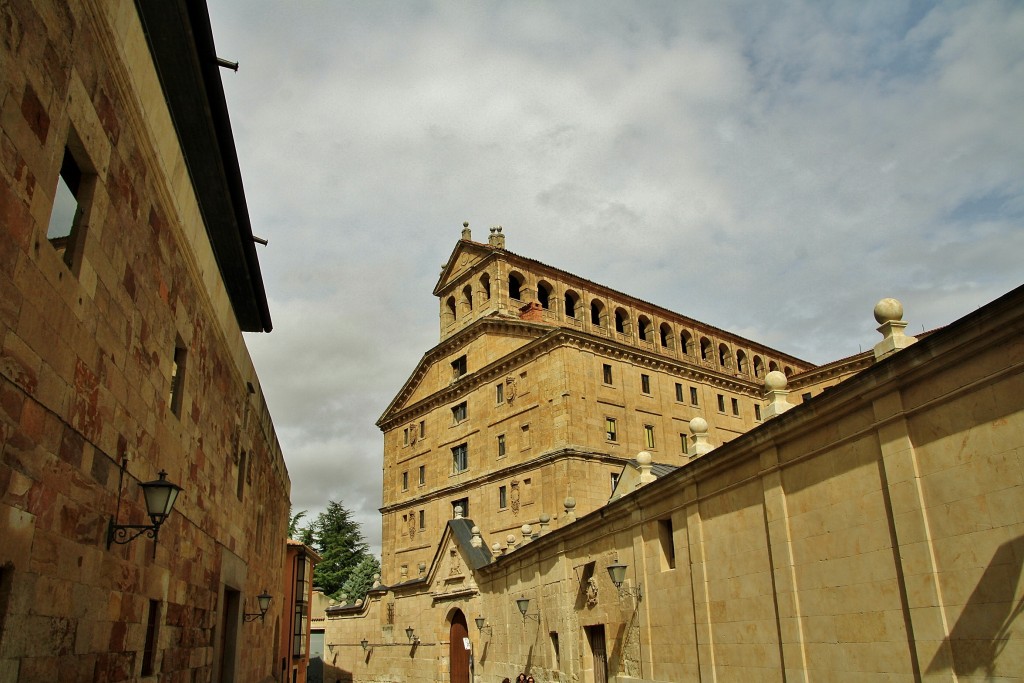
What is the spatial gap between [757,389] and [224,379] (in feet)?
141

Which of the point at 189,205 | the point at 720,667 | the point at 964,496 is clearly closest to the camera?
the point at 964,496

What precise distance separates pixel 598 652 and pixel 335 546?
63327 mm

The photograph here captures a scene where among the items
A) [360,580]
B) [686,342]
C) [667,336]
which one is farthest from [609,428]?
[360,580]

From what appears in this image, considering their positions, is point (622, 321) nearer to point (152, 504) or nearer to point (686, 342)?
point (686, 342)

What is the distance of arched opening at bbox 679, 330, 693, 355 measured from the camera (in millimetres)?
52625

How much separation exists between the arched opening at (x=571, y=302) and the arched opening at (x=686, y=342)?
862cm

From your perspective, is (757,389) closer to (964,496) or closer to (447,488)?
(447,488)

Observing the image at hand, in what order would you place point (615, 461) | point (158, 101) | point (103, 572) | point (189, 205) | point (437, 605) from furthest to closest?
point (615, 461)
point (437, 605)
point (189, 205)
point (158, 101)
point (103, 572)

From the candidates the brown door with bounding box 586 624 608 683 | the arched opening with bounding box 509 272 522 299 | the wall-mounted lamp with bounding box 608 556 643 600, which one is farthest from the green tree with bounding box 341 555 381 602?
the wall-mounted lamp with bounding box 608 556 643 600

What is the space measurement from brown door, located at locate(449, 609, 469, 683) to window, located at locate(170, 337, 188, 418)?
21.4 metres

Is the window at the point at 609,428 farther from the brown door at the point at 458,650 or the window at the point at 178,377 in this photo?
the window at the point at 178,377

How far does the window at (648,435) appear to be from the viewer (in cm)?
4250

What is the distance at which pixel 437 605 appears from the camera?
30.4 meters

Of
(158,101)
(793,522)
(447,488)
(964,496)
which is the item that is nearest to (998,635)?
(964,496)
